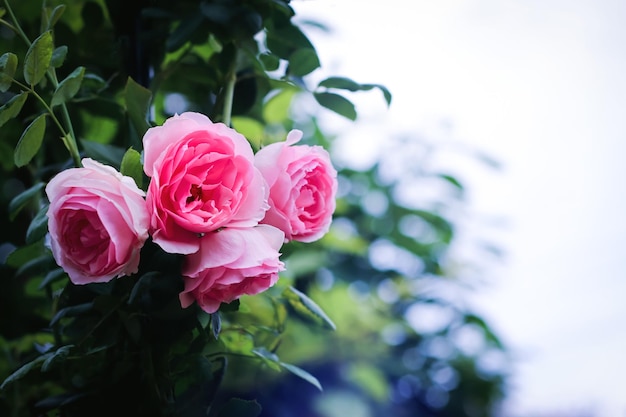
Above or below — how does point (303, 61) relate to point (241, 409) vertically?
above

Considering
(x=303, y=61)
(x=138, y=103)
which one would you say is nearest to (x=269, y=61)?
(x=303, y=61)

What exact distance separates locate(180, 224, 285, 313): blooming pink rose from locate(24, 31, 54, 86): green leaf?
0.55ft

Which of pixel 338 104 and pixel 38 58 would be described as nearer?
pixel 38 58

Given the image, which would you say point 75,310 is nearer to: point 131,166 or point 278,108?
point 131,166

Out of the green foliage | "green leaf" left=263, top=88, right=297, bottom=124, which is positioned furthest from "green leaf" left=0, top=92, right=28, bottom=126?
"green leaf" left=263, top=88, right=297, bottom=124

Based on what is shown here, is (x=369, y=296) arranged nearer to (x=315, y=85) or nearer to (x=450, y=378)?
(x=450, y=378)

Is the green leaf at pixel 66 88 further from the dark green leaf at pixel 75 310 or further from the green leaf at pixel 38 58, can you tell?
the dark green leaf at pixel 75 310

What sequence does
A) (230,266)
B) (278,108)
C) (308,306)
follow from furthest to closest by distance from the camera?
(278,108) → (308,306) → (230,266)

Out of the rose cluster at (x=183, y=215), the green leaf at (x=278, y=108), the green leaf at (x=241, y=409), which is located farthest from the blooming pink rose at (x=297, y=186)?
the green leaf at (x=278, y=108)

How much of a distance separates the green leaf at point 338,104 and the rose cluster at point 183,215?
167 mm

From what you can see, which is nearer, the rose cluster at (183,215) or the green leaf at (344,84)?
the rose cluster at (183,215)

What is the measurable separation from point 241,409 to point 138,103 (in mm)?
237

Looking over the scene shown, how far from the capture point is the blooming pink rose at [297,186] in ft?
1.33

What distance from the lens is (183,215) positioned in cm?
36
